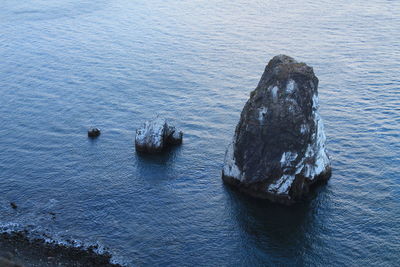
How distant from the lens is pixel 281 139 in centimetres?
6456

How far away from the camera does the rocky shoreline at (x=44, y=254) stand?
5241cm

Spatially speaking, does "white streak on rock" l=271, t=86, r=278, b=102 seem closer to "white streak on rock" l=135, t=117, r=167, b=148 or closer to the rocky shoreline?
"white streak on rock" l=135, t=117, r=167, b=148

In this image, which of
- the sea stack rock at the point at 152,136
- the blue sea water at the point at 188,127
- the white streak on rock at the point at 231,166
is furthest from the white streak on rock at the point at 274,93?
the sea stack rock at the point at 152,136

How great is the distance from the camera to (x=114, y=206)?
62844 mm

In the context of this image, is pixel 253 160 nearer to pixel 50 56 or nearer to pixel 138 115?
pixel 138 115

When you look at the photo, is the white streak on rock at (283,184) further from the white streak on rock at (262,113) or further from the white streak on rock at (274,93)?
the white streak on rock at (274,93)

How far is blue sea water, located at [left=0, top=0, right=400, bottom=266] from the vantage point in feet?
188

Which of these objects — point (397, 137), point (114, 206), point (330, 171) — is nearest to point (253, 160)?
point (330, 171)

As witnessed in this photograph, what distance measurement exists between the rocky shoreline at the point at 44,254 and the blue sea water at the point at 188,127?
82.4 inches

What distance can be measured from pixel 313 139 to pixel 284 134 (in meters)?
3.88

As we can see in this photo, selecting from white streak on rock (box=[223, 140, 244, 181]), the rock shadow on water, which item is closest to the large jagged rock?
white streak on rock (box=[223, 140, 244, 181])

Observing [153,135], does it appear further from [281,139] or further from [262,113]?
[281,139]

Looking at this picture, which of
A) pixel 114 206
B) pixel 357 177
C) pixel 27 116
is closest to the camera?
pixel 114 206

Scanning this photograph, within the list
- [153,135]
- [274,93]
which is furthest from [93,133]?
[274,93]
